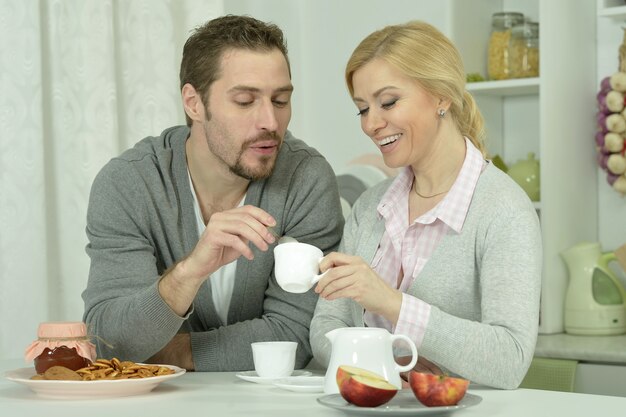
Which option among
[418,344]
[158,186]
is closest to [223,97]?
[158,186]

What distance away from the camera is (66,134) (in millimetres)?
2828

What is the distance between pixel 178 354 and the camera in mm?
1911

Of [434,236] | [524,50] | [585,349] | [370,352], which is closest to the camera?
[370,352]

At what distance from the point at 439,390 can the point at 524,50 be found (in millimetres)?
2005

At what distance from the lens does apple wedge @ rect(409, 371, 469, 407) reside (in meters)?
1.26

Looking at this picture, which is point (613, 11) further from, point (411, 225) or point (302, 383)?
point (302, 383)

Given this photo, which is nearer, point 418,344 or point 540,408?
point 540,408

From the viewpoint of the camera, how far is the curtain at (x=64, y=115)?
2.68 meters

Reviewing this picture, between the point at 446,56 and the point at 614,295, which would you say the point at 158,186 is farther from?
the point at 614,295

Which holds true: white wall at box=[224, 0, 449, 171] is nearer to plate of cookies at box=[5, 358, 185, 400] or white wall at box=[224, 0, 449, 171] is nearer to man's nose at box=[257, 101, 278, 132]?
man's nose at box=[257, 101, 278, 132]

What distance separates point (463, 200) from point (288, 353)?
0.44 m

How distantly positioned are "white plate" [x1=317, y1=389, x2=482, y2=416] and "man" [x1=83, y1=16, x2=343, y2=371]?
0.61 metres

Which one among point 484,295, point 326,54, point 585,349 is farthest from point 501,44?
point 484,295

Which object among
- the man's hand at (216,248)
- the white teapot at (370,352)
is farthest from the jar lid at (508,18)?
the white teapot at (370,352)
